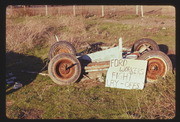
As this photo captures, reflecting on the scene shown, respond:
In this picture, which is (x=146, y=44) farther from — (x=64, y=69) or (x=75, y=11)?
(x=75, y=11)

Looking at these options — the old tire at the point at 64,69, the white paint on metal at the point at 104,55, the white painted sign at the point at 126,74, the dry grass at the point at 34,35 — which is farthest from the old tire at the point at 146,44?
the dry grass at the point at 34,35

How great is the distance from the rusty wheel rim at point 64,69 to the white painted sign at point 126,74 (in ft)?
3.81

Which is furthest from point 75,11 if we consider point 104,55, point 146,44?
point 104,55

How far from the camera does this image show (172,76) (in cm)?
532

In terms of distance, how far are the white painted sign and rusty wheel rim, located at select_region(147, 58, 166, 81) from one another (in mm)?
270

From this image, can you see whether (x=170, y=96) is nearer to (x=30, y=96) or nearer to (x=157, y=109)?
(x=157, y=109)

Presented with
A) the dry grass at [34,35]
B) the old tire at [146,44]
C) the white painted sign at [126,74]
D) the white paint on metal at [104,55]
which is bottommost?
the white painted sign at [126,74]

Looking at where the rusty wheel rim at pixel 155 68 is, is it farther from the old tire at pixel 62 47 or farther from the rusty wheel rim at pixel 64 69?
the old tire at pixel 62 47

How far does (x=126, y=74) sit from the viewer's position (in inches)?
235

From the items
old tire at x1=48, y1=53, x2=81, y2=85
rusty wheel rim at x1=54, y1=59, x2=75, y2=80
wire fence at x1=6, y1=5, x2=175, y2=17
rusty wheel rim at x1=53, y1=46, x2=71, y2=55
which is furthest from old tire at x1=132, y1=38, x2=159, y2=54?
wire fence at x1=6, y1=5, x2=175, y2=17

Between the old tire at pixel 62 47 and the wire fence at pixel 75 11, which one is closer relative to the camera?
the old tire at pixel 62 47

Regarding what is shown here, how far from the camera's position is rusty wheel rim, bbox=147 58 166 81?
19.5ft

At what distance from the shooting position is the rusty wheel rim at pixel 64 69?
6.18m

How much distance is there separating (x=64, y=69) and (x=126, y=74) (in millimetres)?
1913
